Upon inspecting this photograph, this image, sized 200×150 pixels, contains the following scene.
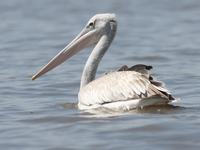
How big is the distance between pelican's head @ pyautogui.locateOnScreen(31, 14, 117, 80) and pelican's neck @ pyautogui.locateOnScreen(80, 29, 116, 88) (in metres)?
0.07

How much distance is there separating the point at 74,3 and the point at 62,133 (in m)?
13.5

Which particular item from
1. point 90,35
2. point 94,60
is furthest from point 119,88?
point 90,35

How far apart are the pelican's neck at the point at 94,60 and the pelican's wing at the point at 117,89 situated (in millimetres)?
397

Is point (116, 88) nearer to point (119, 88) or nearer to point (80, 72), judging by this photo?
point (119, 88)

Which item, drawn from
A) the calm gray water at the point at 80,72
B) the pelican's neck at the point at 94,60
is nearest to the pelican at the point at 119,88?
the pelican's neck at the point at 94,60

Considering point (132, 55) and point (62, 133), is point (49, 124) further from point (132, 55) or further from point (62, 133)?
point (132, 55)

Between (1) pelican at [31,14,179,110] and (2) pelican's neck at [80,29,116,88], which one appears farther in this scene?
(2) pelican's neck at [80,29,116,88]

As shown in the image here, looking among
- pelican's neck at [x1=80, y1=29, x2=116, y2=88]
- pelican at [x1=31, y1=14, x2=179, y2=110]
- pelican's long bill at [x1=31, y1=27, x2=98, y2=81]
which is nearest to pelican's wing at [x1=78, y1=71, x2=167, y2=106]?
pelican at [x1=31, y1=14, x2=179, y2=110]

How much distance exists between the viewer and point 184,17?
15109mm

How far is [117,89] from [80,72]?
3384 mm

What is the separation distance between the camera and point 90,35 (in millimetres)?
6699

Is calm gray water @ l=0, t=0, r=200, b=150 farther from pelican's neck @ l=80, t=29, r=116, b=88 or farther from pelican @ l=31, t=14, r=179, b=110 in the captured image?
pelican's neck @ l=80, t=29, r=116, b=88

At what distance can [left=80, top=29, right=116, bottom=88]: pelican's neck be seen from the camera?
6.45 m

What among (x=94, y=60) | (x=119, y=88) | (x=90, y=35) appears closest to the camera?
(x=119, y=88)
